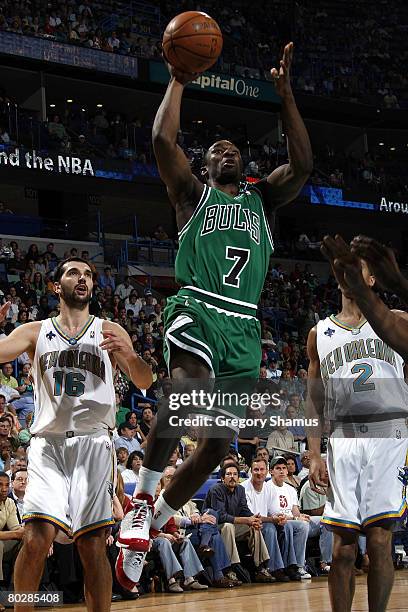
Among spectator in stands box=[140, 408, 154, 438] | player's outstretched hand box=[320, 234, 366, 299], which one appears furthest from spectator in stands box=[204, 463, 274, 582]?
player's outstretched hand box=[320, 234, 366, 299]

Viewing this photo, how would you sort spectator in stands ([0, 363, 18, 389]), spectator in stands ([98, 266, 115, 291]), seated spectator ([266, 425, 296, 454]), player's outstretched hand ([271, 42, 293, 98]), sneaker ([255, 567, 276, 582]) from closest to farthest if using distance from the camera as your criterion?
1. player's outstretched hand ([271, 42, 293, 98])
2. sneaker ([255, 567, 276, 582])
3. spectator in stands ([0, 363, 18, 389])
4. seated spectator ([266, 425, 296, 454])
5. spectator in stands ([98, 266, 115, 291])

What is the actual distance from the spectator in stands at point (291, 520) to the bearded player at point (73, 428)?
5292 millimetres

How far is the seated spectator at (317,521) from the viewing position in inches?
426

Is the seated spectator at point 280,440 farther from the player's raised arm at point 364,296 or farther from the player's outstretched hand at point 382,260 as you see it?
the player's outstretched hand at point 382,260

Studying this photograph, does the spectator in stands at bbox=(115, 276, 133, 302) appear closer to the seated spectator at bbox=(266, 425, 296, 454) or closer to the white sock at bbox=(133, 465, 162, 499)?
the seated spectator at bbox=(266, 425, 296, 454)

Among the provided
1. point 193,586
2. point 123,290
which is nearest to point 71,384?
point 193,586

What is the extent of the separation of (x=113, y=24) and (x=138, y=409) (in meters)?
13.9

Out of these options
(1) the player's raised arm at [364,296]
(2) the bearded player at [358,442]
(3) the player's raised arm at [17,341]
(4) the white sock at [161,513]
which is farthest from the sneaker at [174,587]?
(1) the player's raised arm at [364,296]

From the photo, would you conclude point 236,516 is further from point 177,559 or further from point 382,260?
point 382,260

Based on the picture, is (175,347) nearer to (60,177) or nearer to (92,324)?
(92,324)

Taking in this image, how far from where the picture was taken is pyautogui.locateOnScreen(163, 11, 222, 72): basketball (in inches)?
186

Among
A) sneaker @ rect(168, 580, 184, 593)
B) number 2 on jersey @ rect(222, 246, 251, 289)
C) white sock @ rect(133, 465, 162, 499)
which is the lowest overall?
sneaker @ rect(168, 580, 184, 593)

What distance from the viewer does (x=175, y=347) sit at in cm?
468

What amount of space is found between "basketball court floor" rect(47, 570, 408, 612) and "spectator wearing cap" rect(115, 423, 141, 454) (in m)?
2.08
